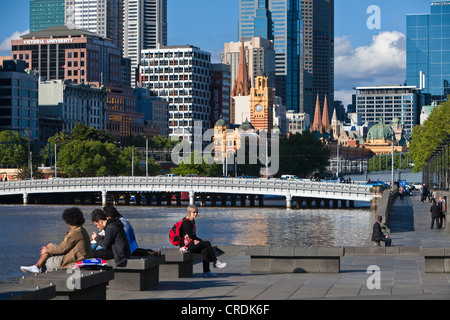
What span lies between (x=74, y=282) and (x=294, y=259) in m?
8.62

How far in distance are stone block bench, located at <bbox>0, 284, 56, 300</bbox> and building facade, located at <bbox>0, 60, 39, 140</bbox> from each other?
16422 cm

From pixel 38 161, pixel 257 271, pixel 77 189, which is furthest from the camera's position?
pixel 38 161

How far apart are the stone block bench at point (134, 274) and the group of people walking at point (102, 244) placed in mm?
154

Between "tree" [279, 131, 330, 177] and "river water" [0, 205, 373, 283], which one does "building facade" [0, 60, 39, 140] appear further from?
"river water" [0, 205, 373, 283]

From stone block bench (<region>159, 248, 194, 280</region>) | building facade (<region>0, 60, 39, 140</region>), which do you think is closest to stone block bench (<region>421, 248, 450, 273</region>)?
stone block bench (<region>159, 248, 194, 280</region>)

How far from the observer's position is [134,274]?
19.2 metres

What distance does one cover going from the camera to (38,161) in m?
159

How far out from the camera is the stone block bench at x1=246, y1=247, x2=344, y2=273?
23.2 metres

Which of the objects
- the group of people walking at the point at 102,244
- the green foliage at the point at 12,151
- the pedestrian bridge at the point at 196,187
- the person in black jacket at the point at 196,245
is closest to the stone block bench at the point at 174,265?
the person in black jacket at the point at 196,245

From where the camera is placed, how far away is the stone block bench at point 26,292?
14.0 meters

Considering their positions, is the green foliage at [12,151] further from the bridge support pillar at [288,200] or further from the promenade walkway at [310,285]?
the promenade walkway at [310,285]
